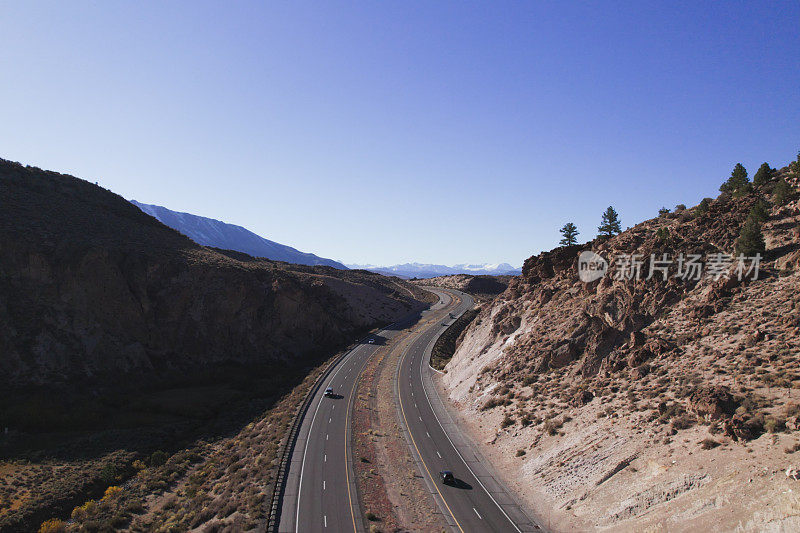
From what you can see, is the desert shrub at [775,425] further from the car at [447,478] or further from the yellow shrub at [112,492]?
the yellow shrub at [112,492]

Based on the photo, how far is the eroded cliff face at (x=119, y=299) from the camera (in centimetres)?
5069

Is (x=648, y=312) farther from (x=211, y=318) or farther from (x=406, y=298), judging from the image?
(x=406, y=298)

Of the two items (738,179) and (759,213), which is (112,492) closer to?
(759,213)

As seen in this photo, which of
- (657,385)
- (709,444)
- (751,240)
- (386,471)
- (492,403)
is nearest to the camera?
(709,444)

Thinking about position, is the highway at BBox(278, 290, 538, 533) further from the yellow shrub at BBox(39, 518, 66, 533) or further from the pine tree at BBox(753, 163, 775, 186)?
the pine tree at BBox(753, 163, 775, 186)

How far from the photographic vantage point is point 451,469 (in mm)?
31344

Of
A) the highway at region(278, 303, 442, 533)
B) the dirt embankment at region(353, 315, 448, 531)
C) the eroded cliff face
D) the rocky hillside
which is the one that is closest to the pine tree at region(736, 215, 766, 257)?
the rocky hillside

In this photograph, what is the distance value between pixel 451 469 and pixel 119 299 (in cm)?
5576

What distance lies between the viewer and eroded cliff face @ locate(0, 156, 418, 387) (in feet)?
166

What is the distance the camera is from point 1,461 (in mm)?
34531

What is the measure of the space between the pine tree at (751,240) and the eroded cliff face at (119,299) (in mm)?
63713

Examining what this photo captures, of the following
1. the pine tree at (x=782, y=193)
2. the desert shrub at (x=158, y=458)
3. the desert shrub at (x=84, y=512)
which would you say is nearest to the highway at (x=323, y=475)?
the desert shrub at (x=158, y=458)


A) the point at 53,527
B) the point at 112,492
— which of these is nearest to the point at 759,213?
the point at 112,492

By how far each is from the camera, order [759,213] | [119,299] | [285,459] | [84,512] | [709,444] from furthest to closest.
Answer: [119,299]
[759,213]
[285,459]
[84,512]
[709,444]
